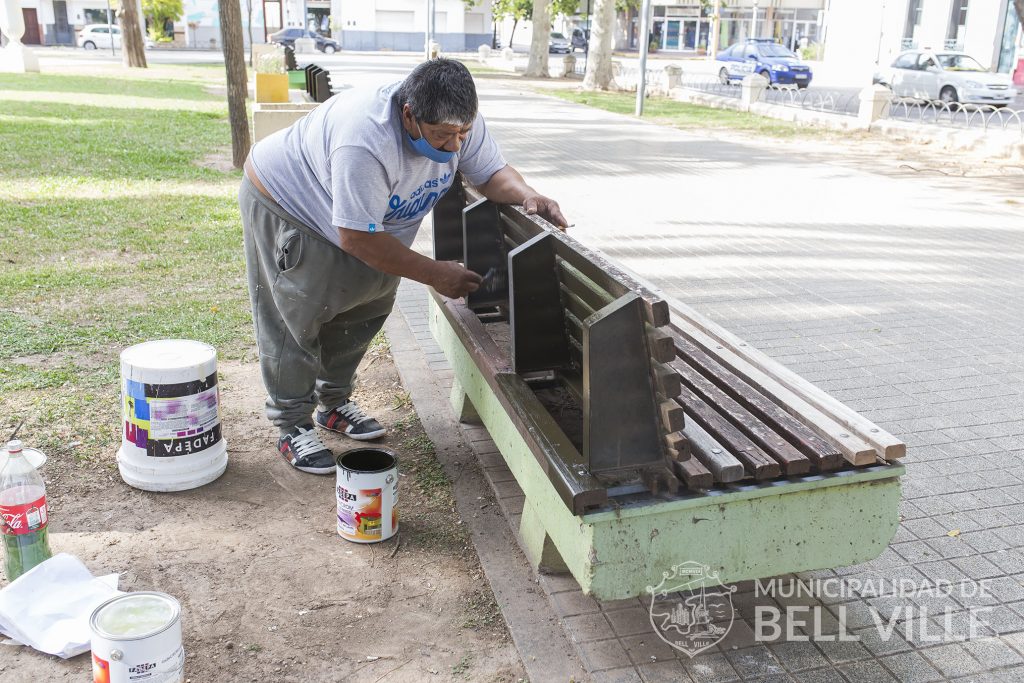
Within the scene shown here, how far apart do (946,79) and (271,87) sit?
16564 mm

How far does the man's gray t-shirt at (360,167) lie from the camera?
10.1ft

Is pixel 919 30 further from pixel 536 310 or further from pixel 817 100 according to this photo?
pixel 536 310

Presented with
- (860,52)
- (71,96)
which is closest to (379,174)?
(71,96)

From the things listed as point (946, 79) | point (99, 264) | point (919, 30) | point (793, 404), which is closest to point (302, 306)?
point (793, 404)

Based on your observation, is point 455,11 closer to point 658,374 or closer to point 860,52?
point 860,52

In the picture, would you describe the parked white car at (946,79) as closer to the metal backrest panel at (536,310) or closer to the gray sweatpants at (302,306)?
the gray sweatpants at (302,306)

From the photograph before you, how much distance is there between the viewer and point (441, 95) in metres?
2.97

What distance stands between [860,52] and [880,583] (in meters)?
33.2

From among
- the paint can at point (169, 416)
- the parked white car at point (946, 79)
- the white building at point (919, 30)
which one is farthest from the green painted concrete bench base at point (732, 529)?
the white building at point (919, 30)

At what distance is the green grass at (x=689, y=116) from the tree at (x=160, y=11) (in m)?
32.3

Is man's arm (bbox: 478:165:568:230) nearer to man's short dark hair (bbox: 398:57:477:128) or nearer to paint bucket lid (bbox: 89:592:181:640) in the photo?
man's short dark hair (bbox: 398:57:477:128)

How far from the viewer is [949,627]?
2865 millimetres

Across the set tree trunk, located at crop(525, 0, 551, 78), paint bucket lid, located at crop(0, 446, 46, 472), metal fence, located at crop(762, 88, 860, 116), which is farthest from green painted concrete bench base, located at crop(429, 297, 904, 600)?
tree trunk, located at crop(525, 0, 551, 78)

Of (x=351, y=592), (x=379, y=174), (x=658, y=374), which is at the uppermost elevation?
(x=379, y=174)
